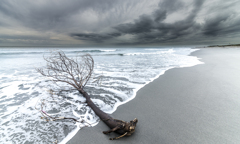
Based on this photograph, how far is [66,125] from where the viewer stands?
1.86m

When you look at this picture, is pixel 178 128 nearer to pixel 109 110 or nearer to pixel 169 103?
pixel 169 103

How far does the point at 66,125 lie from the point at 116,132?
95 centimetres

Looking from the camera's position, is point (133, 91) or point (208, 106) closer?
point (208, 106)

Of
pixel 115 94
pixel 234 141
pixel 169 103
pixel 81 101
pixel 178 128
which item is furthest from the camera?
pixel 115 94

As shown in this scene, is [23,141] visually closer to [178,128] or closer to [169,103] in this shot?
[178,128]

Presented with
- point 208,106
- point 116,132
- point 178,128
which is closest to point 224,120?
point 208,106

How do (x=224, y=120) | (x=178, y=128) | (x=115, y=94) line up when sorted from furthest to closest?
(x=115, y=94) → (x=224, y=120) → (x=178, y=128)

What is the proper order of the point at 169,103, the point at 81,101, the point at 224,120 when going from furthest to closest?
the point at 81,101
the point at 169,103
the point at 224,120

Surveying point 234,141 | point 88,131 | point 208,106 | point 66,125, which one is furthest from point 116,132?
point 208,106

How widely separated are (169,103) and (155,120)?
79 cm

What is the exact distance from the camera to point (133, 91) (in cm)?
336

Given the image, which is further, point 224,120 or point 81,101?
point 81,101

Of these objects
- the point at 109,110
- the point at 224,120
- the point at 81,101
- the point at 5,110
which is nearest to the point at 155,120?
A: the point at 109,110

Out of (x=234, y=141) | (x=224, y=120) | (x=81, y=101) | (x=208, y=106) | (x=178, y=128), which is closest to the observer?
(x=234, y=141)
